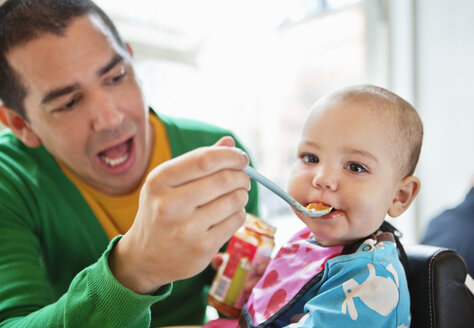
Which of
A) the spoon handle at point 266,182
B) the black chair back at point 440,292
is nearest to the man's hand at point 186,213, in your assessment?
the spoon handle at point 266,182

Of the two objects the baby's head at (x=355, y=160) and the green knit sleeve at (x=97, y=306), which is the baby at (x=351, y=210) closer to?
the baby's head at (x=355, y=160)

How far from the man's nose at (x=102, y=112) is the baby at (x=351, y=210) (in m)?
0.51

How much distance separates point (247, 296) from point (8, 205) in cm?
69

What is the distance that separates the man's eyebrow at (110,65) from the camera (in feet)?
3.81

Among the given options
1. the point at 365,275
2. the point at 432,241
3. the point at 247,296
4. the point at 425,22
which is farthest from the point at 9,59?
the point at 425,22

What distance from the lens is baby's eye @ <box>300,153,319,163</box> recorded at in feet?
3.42

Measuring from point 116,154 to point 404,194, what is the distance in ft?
2.65

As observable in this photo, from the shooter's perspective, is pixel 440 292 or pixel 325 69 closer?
pixel 440 292

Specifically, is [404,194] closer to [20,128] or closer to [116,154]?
[116,154]

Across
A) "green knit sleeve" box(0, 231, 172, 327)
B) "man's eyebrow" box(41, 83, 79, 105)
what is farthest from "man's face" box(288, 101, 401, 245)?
"man's eyebrow" box(41, 83, 79, 105)

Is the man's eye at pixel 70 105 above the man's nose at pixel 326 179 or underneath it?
above

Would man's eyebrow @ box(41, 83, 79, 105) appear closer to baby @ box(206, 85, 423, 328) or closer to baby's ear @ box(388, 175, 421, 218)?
baby @ box(206, 85, 423, 328)

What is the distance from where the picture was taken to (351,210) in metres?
0.97

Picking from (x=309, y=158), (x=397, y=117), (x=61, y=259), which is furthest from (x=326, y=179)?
(x=61, y=259)
